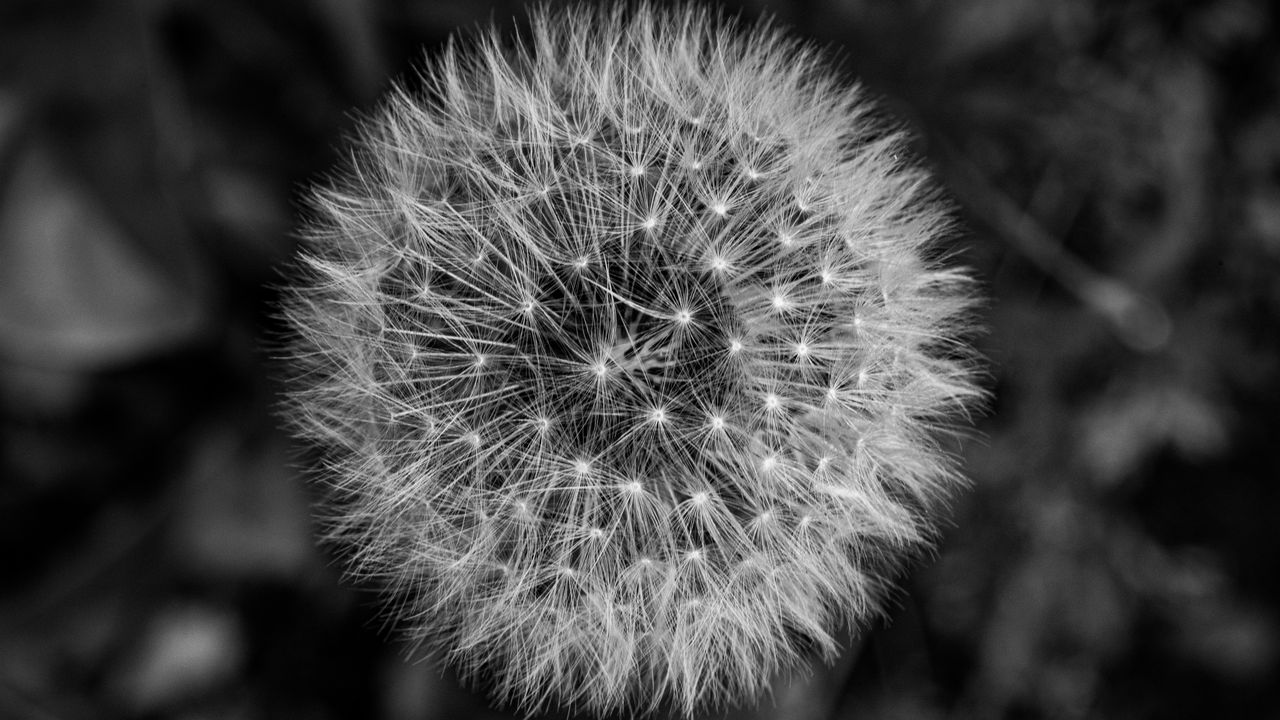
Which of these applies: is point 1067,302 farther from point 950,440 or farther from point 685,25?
point 685,25

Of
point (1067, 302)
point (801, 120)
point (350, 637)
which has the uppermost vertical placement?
point (801, 120)

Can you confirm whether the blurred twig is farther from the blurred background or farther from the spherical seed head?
the spherical seed head

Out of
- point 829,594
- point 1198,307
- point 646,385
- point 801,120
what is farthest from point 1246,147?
point 646,385

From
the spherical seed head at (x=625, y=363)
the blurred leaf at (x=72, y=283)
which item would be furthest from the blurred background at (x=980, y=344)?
the spherical seed head at (x=625, y=363)

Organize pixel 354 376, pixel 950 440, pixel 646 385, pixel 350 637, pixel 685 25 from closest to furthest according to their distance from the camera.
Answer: pixel 646 385
pixel 354 376
pixel 685 25
pixel 950 440
pixel 350 637

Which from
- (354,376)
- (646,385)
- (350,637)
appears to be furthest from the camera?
(350,637)
